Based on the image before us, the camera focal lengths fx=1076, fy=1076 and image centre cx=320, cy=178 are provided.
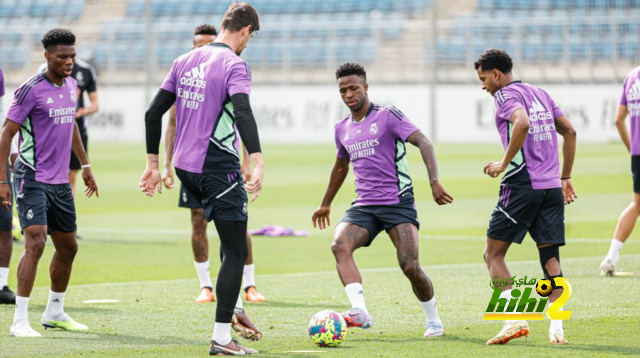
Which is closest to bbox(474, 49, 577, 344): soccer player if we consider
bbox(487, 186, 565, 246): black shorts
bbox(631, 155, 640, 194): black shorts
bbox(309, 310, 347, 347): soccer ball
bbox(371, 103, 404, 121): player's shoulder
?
bbox(487, 186, 565, 246): black shorts

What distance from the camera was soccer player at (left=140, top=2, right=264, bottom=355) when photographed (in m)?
6.23

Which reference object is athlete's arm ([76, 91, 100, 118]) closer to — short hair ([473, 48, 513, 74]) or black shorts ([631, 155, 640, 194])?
black shorts ([631, 155, 640, 194])

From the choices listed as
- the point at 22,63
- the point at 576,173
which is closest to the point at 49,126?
the point at 576,173

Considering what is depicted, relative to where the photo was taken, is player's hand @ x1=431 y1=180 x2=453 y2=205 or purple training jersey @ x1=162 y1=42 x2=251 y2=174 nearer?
purple training jersey @ x1=162 y1=42 x2=251 y2=174

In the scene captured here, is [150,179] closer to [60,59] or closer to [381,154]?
[60,59]

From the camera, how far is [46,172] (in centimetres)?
730

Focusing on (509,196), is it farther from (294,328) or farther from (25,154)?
(25,154)

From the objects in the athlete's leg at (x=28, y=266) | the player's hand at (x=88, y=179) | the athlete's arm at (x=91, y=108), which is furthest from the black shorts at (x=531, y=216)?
the athlete's arm at (x=91, y=108)

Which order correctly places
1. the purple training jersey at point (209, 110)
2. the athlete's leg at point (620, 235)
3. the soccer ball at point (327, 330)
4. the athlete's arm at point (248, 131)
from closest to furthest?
the athlete's arm at point (248, 131) → the purple training jersey at point (209, 110) → the soccer ball at point (327, 330) → the athlete's leg at point (620, 235)

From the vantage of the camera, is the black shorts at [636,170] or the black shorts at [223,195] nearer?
the black shorts at [223,195]

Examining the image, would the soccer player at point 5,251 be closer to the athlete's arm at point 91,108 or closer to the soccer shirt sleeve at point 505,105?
the soccer shirt sleeve at point 505,105

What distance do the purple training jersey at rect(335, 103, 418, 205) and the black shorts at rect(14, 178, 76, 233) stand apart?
1.99m

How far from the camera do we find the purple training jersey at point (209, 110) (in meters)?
6.27

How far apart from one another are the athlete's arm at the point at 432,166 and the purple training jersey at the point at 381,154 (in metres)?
0.10
